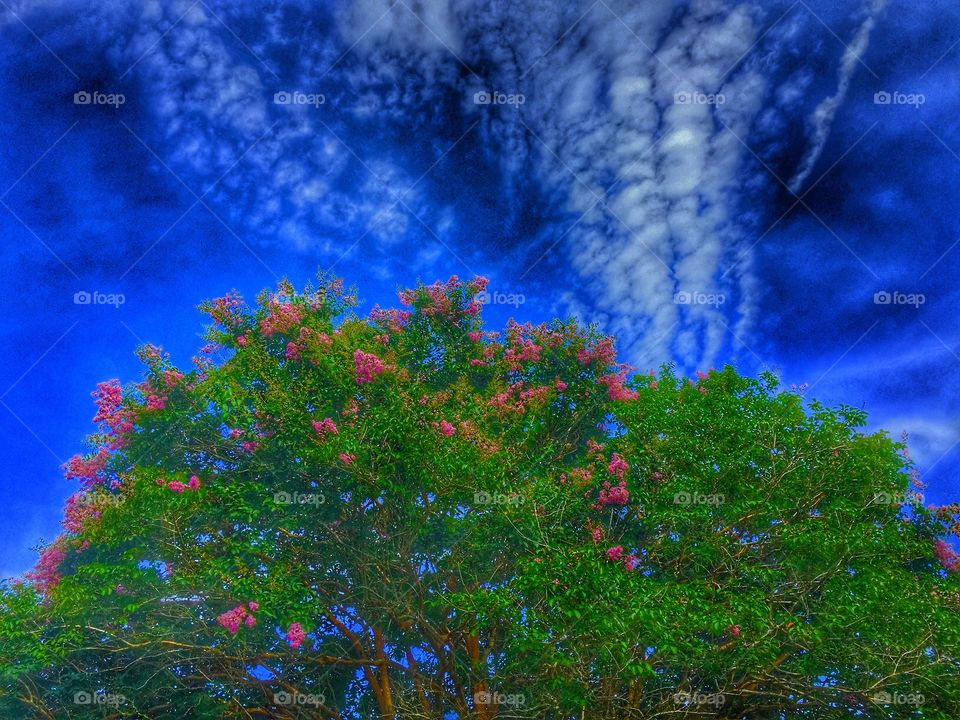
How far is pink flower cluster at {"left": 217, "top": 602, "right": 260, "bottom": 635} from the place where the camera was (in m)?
8.94

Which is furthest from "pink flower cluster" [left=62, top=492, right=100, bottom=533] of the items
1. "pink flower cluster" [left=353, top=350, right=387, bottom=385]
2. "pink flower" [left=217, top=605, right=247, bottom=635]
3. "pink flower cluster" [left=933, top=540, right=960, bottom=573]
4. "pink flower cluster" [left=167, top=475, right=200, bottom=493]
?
"pink flower cluster" [left=933, top=540, right=960, bottom=573]

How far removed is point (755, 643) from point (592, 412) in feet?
17.0

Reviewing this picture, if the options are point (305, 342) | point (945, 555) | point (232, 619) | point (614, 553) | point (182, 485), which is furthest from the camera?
point (945, 555)

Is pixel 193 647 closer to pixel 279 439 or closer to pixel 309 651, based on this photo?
pixel 309 651

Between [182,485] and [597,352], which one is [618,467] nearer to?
[597,352]

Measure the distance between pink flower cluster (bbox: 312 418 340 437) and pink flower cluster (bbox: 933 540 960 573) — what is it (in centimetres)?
1030

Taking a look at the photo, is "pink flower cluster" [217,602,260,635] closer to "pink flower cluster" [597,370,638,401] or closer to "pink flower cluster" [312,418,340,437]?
"pink flower cluster" [312,418,340,437]

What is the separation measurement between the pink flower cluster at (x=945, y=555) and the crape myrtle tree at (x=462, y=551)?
0.06 meters

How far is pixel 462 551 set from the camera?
10.9 meters

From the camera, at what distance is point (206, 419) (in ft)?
35.3

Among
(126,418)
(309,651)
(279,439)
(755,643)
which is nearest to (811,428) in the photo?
(755,643)

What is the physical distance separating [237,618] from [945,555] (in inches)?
454

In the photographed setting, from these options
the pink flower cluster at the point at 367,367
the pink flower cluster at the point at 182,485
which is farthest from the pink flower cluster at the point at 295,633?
the pink flower cluster at the point at 367,367

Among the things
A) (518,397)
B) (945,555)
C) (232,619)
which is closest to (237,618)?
(232,619)
